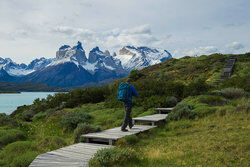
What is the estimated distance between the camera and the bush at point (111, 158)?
16.1ft

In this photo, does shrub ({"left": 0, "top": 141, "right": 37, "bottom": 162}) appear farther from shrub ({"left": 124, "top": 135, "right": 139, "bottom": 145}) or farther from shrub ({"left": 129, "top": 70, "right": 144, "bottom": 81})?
shrub ({"left": 129, "top": 70, "right": 144, "bottom": 81})

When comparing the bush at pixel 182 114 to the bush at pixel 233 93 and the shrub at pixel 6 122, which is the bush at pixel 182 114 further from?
the shrub at pixel 6 122

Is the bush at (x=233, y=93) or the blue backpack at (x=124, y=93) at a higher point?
the blue backpack at (x=124, y=93)

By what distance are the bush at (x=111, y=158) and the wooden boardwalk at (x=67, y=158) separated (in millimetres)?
234

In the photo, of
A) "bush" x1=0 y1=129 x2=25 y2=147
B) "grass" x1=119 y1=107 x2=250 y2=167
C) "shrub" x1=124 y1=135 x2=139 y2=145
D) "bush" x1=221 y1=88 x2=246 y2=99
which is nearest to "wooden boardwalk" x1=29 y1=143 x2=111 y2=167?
"grass" x1=119 y1=107 x2=250 y2=167

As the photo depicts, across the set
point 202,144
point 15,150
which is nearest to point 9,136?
point 15,150

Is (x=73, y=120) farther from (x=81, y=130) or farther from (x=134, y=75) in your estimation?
(x=134, y=75)

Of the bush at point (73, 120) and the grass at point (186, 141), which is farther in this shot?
the bush at point (73, 120)

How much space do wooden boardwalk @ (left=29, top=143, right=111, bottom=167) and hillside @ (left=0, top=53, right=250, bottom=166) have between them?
57cm

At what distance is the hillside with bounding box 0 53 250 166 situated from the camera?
5554 mm

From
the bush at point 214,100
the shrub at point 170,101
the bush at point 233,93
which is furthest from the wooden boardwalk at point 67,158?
the bush at point 233,93

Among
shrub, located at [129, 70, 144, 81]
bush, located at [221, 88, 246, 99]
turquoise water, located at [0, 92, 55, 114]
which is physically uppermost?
shrub, located at [129, 70, 144, 81]

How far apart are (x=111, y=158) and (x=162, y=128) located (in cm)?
554

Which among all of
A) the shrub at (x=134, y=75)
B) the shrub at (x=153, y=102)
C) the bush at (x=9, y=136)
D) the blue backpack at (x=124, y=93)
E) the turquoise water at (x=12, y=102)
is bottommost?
the turquoise water at (x=12, y=102)
